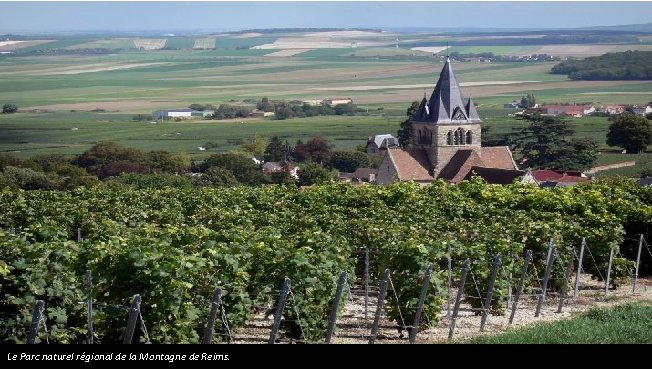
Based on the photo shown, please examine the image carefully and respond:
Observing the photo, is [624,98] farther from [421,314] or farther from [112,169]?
[421,314]

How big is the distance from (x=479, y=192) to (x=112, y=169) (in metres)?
55.1

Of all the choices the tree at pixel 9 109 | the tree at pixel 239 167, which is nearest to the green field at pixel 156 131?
the tree at pixel 9 109

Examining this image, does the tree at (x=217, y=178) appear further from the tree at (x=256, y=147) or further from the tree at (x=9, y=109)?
the tree at (x=9, y=109)

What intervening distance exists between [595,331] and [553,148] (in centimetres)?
7719

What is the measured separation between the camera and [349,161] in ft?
308

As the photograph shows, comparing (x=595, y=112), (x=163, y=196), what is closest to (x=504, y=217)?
(x=163, y=196)

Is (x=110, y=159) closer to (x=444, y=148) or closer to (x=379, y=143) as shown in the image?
(x=379, y=143)

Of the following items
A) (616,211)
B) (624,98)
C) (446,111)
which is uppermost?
(616,211)

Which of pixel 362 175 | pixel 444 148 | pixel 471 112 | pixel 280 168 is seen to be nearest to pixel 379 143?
pixel 280 168

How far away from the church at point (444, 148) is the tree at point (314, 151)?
30.2 meters

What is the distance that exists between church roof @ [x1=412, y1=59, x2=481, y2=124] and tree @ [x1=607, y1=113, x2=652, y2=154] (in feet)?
98.3

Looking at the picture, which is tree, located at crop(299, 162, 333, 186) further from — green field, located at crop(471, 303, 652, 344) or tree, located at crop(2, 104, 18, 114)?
tree, located at crop(2, 104, 18, 114)

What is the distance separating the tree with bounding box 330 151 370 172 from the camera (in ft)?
307

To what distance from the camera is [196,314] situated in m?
13.4
